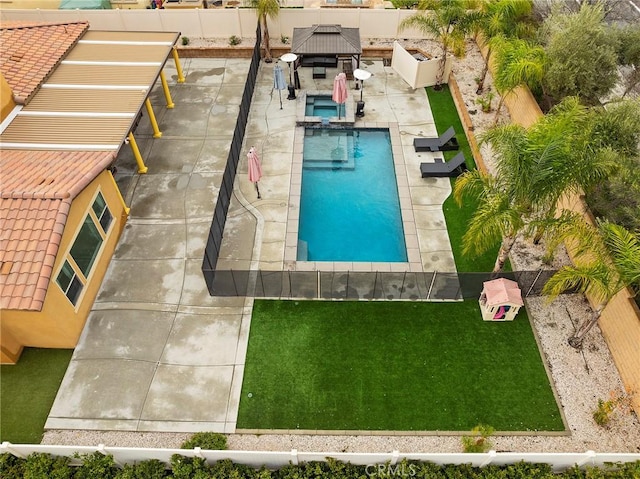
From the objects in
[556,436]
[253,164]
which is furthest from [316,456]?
[253,164]

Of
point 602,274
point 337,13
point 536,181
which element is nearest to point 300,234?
point 536,181

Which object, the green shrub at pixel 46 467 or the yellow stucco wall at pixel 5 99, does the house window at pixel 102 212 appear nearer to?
the yellow stucco wall at pixel 5 99

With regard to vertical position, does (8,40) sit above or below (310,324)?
above

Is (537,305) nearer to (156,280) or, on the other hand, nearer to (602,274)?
(602,274)

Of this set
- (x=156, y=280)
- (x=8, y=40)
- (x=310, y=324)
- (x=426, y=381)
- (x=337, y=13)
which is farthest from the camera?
(x=337, y=13)

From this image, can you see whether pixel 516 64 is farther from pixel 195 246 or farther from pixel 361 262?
pixel 195 246

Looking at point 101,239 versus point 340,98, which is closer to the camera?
point 101,239
